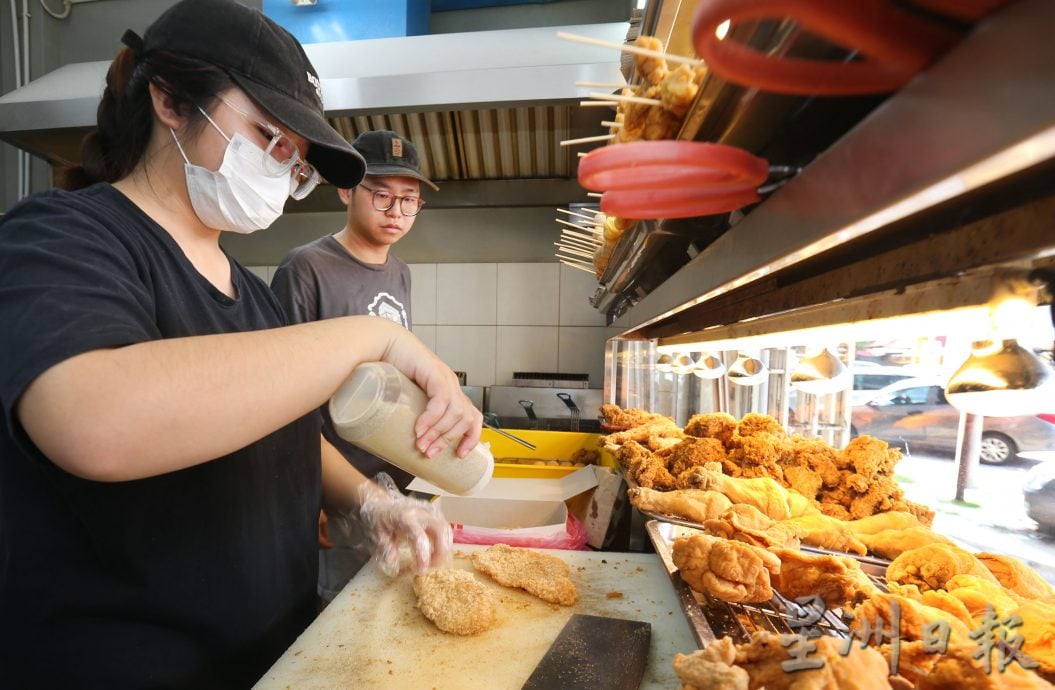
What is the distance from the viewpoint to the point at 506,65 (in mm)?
3291

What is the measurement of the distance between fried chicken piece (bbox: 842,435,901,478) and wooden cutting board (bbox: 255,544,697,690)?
784mm

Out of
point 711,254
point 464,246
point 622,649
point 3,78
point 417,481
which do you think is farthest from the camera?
point 464,246

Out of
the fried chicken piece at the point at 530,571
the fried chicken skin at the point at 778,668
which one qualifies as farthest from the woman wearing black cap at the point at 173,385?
the fried chicken skin at the point at 778,668

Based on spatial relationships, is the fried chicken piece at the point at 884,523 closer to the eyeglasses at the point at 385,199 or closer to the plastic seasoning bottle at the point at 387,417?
the plastic seasoning bottle at the point at 387,417

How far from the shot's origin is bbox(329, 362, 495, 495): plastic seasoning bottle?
96 centimetres

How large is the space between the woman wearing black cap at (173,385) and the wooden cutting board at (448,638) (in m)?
0.14

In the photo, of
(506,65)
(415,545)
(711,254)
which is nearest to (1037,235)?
(711,254)

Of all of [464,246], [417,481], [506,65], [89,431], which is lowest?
[417,481]

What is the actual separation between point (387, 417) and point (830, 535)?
1269 mm

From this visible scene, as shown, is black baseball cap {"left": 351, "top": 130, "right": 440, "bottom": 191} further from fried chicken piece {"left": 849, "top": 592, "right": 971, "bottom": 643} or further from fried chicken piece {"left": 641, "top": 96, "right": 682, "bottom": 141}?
fried chicken piece {"left": 849, "top": 592, "right": 971, "bottom": 643}

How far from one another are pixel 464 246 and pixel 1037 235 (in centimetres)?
516

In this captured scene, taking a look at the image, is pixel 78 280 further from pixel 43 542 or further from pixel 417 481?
pixel 417 481

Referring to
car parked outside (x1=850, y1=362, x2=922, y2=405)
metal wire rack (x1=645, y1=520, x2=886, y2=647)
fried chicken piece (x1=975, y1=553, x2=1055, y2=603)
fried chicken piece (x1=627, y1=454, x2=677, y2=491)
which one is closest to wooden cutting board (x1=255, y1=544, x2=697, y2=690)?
metal wire rack (x1=645, y1=520, x2=886, y2=647)

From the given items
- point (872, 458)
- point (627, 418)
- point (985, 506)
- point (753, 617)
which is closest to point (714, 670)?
point (753, 617)
